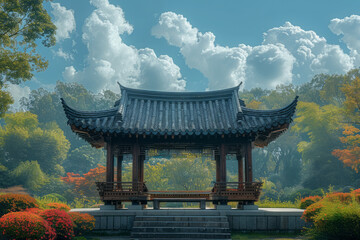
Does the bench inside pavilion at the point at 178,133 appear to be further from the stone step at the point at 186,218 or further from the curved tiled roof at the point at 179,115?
the stone step at the point at 186,218

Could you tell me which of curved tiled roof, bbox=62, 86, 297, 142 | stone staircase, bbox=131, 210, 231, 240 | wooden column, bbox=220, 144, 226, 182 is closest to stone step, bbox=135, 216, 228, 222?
stone staircase, bbox=131, 210, 231, 240

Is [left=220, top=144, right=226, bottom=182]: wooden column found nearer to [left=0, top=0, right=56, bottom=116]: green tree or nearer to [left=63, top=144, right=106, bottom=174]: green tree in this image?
[left=0, top=0, right=56, bottom=116]: green tree

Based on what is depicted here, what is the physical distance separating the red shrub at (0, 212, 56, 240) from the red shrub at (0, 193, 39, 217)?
237 centimetres

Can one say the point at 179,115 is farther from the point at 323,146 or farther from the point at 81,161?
the point at 81,161

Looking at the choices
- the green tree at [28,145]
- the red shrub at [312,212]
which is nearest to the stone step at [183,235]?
the red shrub at [312,212]

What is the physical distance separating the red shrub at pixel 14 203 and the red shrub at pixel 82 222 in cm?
170

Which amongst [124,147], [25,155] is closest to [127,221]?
[124,147]

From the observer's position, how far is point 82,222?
38.7 feet

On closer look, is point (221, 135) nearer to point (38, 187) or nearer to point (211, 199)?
point (211, 199)

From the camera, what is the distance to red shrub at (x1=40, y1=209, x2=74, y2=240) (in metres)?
10.4

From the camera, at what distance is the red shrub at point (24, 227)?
935cm

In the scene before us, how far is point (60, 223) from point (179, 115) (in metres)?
7.48

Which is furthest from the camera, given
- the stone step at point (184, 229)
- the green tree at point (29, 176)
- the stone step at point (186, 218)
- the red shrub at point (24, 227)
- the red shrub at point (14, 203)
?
the green tree at point (29, 176)

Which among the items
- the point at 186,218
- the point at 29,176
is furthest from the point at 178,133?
the point at 29,176
